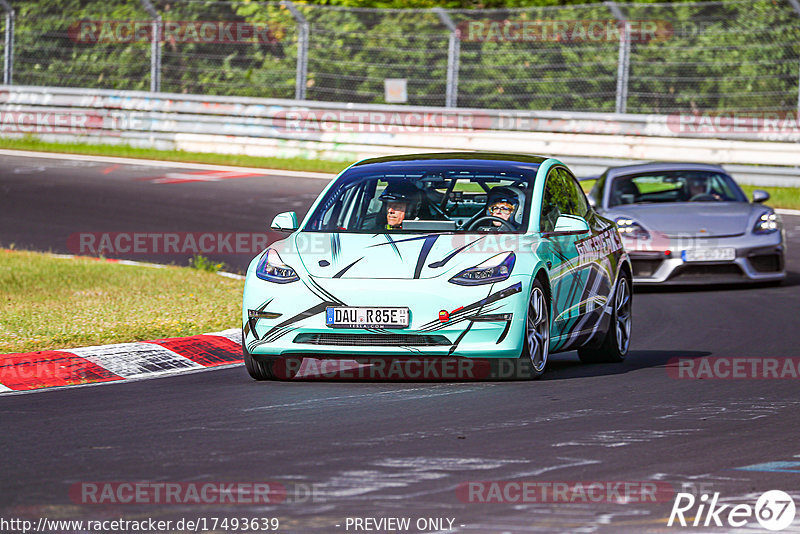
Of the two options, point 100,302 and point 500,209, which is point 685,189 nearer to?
point 100,302

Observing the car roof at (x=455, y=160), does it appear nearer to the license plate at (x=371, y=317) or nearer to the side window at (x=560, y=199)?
the side window at (x=560, y=199)

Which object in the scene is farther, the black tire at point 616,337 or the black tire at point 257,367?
the black tire at point 616,337

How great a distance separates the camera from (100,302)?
1204cm

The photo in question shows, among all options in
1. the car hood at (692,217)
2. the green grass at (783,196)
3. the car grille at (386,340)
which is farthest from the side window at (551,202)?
the green grass at (783,196)

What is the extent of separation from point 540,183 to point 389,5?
25271 mm

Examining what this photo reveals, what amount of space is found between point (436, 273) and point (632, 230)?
6706mm

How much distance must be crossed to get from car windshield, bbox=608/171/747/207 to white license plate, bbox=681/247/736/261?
1.36m

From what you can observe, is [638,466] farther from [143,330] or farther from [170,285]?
[170,285]

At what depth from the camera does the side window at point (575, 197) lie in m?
10.0

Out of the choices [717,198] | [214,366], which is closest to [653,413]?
[214,366]

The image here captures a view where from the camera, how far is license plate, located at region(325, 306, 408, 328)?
8250mm

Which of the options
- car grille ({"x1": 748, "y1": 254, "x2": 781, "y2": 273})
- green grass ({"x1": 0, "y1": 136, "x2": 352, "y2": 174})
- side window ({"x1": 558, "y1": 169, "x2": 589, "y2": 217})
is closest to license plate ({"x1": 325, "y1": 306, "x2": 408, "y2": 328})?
side window ({"x1": 558, "y1": 169, "x2": 589, "y2": 217})

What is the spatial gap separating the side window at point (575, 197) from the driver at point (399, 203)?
1.15 metres

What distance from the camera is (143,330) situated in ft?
34.3
